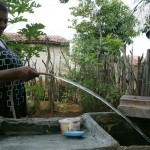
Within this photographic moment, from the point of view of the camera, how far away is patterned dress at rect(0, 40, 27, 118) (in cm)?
194

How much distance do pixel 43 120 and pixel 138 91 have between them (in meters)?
1.97

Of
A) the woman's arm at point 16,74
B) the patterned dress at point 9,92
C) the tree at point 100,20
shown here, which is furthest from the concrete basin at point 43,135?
the tree at point 100,20

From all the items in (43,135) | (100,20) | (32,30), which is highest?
(100,20)

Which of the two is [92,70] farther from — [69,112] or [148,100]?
[148,100]

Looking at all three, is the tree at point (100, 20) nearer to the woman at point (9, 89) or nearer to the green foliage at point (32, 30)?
the green foliage at point (32, 30)

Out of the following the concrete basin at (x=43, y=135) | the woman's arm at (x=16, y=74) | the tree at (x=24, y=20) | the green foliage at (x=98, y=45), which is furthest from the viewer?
the green foliage at (x=98, y=45)

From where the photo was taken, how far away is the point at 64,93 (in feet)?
18.5

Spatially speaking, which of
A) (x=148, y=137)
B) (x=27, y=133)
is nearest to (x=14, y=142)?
(x=27, y=133)

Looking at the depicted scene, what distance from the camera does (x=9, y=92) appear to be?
1993 millimetres

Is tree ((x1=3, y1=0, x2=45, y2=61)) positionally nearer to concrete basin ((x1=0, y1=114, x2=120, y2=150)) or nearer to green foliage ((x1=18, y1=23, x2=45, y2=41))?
green foliage ((x1=18, y1=23, x2=45, y2=41))

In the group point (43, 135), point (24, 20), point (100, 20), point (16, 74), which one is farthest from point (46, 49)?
point (100, 20)

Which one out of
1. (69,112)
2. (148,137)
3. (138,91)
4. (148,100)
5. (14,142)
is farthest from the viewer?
(69,112)

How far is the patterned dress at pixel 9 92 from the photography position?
194cm

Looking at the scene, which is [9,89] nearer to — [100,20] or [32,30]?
[32,30]
